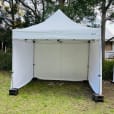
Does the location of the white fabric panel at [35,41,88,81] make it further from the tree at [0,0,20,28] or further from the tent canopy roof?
the tree at [0,0,20,28]

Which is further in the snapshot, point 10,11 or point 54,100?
point 10,11

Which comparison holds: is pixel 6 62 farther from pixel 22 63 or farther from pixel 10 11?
pixel 22 63

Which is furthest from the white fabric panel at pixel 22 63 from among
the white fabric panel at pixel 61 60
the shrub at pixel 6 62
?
the shrub at pixel 6 62

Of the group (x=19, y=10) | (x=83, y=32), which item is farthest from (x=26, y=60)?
(x=19, y=10)

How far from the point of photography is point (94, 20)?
562 inches

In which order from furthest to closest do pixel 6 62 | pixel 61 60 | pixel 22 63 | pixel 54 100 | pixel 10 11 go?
1. pixel 10 11
2. pixel 6 62
3. pixel 61 60
4. pixel 22 63
5. pixel 54 100

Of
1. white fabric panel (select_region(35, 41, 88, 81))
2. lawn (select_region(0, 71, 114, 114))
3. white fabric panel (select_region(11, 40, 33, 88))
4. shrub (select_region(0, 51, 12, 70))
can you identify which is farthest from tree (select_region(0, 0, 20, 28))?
lawn (select_region(0, 71, 114, 114))

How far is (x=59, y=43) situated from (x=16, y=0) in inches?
266

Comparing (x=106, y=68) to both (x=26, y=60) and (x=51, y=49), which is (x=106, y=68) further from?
(x=26, y=60)

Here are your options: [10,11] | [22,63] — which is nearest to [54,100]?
[22,63]

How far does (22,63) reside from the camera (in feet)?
30.8

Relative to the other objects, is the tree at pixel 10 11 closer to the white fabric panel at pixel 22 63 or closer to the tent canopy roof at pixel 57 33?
the white fabric panel at pixel 22 63

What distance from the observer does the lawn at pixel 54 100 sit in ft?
21.6

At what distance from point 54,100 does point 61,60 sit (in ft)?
12.8
